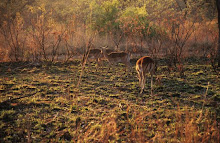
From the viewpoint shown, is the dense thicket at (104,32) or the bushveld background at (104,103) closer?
the bushveld background at (104,103)

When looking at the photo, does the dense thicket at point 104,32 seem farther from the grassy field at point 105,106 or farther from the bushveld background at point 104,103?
the grassy field at point 105,106

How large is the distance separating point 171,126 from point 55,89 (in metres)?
3.57

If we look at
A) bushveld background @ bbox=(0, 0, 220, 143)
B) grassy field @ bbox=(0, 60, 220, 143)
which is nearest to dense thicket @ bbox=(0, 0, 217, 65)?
bushveld background @ bbox=(0, 0, 220, 143)

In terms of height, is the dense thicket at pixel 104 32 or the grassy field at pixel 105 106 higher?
the dense thicket at pixel 104 32

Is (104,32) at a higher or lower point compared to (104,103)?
higher

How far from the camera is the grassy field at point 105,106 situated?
3631mm

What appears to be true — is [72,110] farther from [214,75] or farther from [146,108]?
[214,75]

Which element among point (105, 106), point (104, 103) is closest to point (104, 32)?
point (104, 103)

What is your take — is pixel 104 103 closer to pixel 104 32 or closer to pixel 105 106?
pixel 105 106

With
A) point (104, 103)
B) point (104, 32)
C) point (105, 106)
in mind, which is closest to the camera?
point (105, 106)

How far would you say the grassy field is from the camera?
11.9ft

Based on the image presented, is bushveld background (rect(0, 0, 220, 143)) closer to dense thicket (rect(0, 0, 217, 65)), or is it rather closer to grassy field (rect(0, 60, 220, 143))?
grassy field (rect(0, 60, 220, 143))

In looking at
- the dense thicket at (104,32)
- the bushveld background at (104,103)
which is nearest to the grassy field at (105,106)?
the bushveld background at (104,103)

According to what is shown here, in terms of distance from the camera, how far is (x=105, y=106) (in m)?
5.14
